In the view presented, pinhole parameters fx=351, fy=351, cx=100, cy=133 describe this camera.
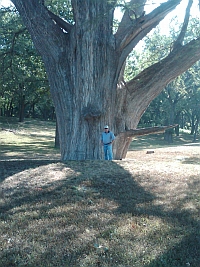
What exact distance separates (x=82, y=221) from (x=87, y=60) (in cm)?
665

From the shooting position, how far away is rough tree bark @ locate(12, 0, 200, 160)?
10742 millimetres

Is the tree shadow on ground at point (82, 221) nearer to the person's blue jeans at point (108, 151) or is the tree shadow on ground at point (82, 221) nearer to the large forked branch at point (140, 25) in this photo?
the person's blue jeans at point (108, 151)

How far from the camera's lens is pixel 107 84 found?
11148 millimetres

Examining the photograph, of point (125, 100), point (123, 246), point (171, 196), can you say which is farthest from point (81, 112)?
point (123, 246)

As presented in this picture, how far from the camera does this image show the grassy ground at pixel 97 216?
13.4 ft

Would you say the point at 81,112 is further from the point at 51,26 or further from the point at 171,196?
the point at 171,196

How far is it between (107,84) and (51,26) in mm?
2515

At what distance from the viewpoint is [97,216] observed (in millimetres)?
5324

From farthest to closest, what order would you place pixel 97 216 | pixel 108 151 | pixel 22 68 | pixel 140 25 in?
1. pixel 22 68
2. pixel 108 151
3. pixel 140 25
4. pixel 97 216

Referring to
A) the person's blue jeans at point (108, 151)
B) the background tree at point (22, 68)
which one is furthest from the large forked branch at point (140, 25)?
the background tree at point (22, 68)

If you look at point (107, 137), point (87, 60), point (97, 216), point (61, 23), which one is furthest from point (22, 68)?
point (97, 216)

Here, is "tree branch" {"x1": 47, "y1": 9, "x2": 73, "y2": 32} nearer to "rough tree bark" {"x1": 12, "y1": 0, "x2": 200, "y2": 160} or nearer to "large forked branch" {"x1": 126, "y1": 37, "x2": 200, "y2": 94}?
"rough tree bark" {"x1": 12, "y1": 0, "x2": 200, "y2": 160}

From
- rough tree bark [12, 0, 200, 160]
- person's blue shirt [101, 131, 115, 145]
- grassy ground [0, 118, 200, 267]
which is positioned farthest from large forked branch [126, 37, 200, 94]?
grassy ground [0, 118, 200, 267]

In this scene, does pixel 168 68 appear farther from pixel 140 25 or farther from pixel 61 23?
pixel 61 23
